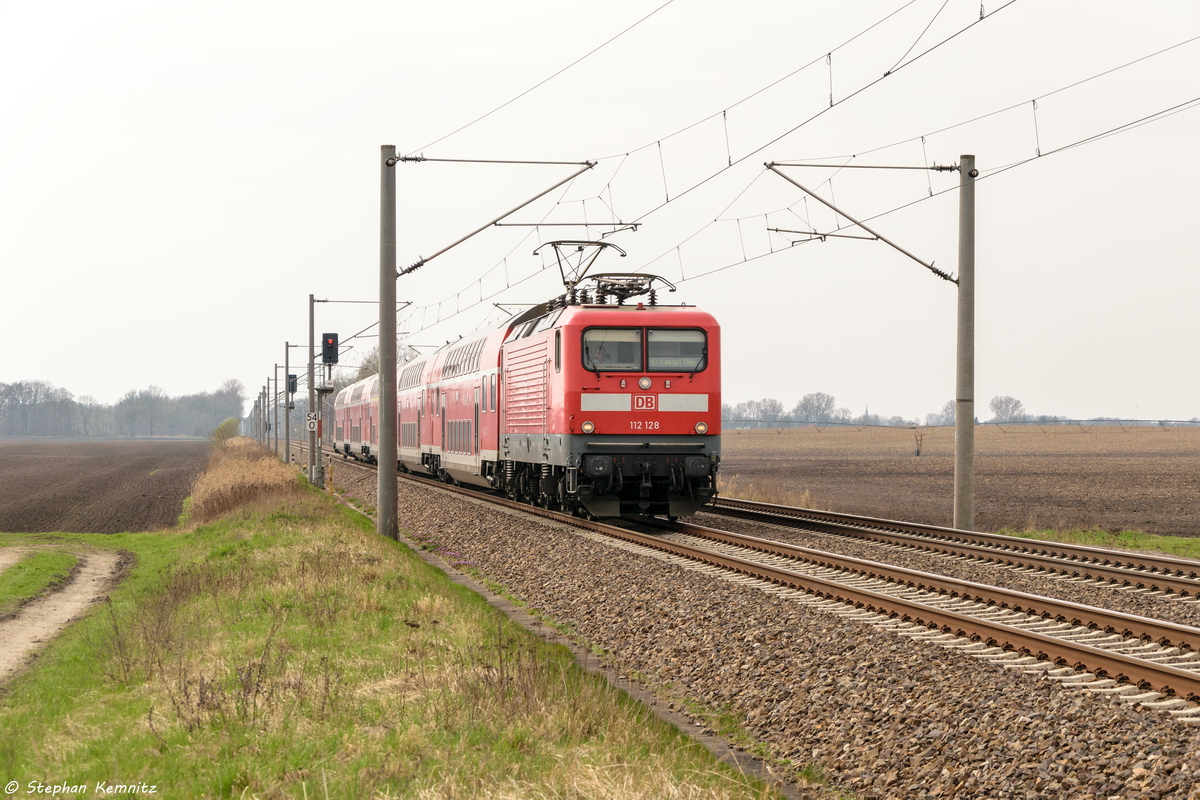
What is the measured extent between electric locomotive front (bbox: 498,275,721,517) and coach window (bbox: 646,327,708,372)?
0.06 feet

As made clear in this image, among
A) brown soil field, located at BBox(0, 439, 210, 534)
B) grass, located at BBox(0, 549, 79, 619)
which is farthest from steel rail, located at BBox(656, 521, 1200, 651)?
brown soil field, located at BBox(0, 439, 210, 534)

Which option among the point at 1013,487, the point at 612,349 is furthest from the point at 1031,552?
the point at 1013,487

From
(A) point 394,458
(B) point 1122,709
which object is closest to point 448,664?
(B) point 1122,709

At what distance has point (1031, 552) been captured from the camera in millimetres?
15594

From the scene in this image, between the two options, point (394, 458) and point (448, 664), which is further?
point (394, 458)

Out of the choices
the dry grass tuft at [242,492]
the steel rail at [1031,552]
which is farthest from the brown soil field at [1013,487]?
the dry grass tuft at [242,492]

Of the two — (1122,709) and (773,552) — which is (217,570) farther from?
(1122,709)

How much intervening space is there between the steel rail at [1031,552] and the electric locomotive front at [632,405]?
2.62 m

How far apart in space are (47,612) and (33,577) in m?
3.38

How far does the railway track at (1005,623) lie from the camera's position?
25.0 ft

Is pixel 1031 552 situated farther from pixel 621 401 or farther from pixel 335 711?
pixel 335 711

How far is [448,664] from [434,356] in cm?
2583

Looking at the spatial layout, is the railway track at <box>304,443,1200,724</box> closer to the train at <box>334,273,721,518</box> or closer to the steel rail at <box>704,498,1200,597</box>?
the steel rail at <box>704,498,1200,597</box>

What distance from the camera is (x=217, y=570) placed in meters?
14.7
